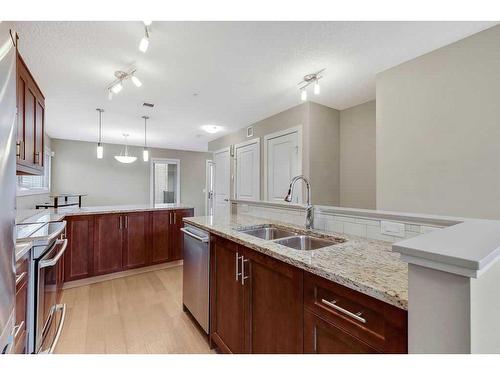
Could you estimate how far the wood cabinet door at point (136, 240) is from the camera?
125 inches

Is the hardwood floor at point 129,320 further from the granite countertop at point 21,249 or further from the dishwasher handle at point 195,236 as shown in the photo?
the granite countertop at point 21,249

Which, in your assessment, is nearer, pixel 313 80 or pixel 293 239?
pixel 293 239

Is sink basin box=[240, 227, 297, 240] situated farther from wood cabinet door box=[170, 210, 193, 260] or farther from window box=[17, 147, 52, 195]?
window box=[17, 147, 52, 195]

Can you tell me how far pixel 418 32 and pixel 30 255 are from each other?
10.2 feet

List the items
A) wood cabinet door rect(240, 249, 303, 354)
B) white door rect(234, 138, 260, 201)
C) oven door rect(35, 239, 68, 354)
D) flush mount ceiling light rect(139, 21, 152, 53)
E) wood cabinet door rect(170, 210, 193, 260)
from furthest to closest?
white door rect(234, 138, 260, 201) < wood cabinet door rect(170, 210, 193, 260) < flush mount ceiling light rect(139, 21, 152, 53) < oven door rect(35, 239, 68, 354) < wood cabinet door rect(240, 249, 303, 354)

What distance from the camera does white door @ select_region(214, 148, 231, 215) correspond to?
488 cm

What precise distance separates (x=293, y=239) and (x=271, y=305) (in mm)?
605

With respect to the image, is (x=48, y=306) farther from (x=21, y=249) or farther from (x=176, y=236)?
(x=176, y=236)

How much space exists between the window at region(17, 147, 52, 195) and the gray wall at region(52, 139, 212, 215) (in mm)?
393

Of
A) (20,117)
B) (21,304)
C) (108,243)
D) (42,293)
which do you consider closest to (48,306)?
(42,293)

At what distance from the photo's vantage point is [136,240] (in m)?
3.25

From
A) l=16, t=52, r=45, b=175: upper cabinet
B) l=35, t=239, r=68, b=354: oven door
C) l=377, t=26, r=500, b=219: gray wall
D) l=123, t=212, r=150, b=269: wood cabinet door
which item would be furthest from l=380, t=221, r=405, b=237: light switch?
l=123, t=212, r=150, b=269: wood cabinet door

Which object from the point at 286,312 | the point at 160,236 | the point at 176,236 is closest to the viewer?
the point at 286,312
